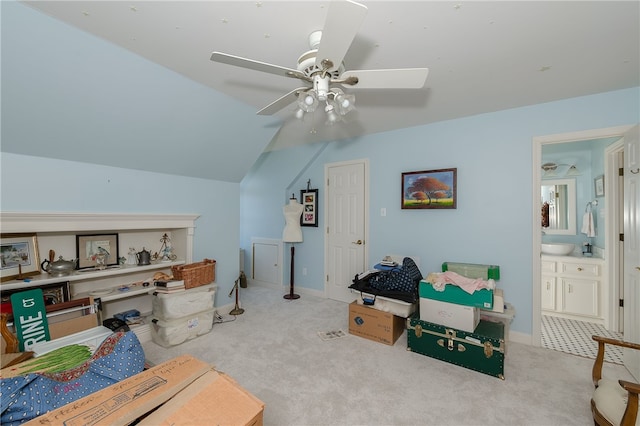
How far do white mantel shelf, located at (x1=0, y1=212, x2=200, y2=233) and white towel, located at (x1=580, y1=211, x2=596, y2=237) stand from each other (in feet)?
16.8

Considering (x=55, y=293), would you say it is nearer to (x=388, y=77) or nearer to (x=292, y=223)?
(x=292, y=223)

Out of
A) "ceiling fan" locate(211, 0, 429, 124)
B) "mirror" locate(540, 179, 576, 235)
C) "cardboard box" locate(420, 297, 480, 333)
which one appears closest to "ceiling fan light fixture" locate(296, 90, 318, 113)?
"ceiling fan" locate(211, 0, 429, 124)

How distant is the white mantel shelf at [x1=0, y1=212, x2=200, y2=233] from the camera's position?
2047 mm

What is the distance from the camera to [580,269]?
3301 millimetres

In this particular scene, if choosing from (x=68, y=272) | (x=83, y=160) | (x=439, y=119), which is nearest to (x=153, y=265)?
(x=68, y=272)

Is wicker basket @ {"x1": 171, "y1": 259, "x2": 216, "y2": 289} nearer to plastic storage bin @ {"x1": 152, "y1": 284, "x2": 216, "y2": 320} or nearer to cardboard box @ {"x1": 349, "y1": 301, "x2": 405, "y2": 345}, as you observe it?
plastic storage bin @ {"x1": 152, "y1": 284, "x2": 216, "y2": 320}

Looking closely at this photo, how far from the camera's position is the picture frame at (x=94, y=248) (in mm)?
2607

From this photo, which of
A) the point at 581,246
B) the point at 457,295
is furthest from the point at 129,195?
the point at 581,246

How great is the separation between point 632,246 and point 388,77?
2527 mm

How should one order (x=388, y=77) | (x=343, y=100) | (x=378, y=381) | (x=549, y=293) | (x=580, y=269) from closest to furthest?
(x=388, y=77), (x=343, y=100), (x=378, y=381), (x=580, y=269), (x=549, y=293)

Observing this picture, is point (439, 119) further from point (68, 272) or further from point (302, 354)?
point (68, 272)

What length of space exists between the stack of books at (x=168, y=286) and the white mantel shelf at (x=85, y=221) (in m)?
0.62

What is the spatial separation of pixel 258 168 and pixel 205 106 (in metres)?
2.46

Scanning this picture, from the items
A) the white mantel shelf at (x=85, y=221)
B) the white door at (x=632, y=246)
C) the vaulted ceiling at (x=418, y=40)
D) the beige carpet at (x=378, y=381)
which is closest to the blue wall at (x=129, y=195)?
the white mantel shelf at (x=85, y=221)
